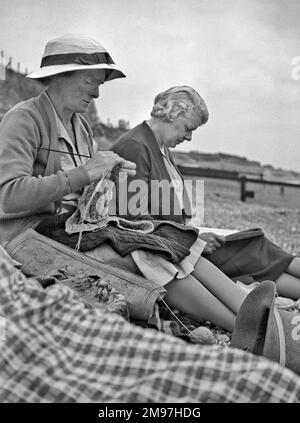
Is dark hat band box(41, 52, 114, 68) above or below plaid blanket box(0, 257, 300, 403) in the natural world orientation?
above

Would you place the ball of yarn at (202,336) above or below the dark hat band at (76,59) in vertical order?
below

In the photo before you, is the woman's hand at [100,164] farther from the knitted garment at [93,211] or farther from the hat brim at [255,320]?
the hat brim at [255,320]

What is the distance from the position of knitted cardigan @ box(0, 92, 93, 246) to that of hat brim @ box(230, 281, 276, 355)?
94cm

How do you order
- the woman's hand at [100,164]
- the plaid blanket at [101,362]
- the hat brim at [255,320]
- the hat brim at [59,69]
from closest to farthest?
the plaid blanket at [101,362] < the hat brim at [255,320] < the woman's hand at [100,164] < the hat brim at [59,69]

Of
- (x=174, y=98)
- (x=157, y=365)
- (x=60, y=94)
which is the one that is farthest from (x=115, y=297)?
(x=174, y=98)

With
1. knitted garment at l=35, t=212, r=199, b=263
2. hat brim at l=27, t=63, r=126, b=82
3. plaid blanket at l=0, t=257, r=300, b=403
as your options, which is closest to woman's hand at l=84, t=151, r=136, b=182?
knitted garment at l=35, t=212, r=199, b=263

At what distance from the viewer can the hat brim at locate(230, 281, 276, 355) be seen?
2.45 meters

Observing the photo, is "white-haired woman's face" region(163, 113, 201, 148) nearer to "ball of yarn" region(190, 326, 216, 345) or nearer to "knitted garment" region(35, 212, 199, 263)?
"knitted garment" region(35, 212, 199, 263)

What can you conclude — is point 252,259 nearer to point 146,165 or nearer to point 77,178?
point 146,165

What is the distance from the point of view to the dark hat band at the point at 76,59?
10.4 feet

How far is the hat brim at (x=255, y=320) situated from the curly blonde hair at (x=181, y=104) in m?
1.44

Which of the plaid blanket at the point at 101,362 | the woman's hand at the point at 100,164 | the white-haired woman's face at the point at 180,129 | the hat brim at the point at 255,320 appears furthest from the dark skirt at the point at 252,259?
the plaid blanket at the point at 101,362

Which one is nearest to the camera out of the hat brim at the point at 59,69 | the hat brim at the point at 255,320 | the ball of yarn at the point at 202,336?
the hat brim at the point at 255,320
